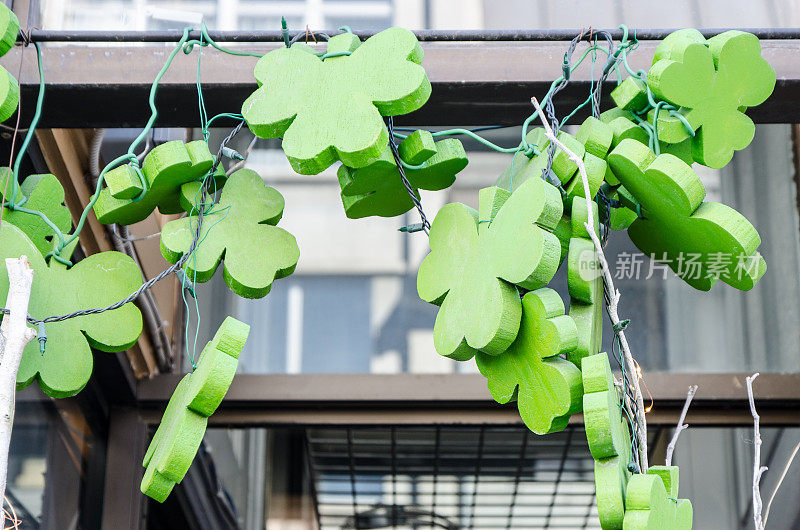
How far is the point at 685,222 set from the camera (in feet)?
3.34

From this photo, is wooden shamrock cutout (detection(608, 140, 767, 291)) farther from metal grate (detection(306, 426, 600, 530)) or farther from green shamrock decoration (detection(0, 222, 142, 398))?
metal grate (detection(306, 426, 600, 530))

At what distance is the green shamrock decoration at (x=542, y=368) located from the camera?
912 millimetres

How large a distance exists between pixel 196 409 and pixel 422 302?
1.47 m

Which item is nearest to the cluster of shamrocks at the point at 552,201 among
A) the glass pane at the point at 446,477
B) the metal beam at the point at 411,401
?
the metal beam at the point at 411,401

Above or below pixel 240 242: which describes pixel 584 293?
below

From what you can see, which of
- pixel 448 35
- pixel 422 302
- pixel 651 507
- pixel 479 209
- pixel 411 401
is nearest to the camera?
pixel 651 507

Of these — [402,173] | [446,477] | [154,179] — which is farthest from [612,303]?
[446,477]

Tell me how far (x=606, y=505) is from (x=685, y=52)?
52cm

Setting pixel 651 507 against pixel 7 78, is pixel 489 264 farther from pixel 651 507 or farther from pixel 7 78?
pixel 7 78

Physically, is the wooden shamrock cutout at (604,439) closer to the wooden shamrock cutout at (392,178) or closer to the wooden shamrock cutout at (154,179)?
the wooden shamrock cutout at (392,178)

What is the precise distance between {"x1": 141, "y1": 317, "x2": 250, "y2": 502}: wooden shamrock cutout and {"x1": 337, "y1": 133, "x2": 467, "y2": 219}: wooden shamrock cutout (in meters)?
0.24

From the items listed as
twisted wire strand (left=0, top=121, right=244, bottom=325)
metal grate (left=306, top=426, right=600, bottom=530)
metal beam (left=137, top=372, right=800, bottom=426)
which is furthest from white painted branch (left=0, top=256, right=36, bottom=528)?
metal grate (left=306, top=426, right=600, bottom=530)

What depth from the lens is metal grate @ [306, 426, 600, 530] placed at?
9.05 feet

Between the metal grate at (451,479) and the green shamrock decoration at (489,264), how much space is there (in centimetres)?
154
